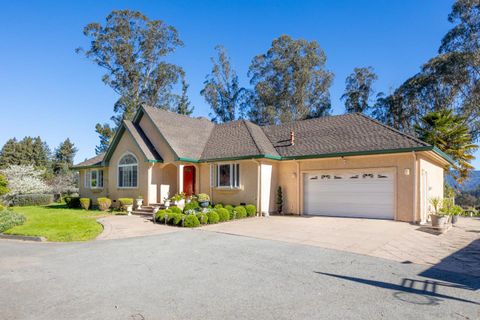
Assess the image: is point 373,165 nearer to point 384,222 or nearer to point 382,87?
point 384,222

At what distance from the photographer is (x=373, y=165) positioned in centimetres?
1497

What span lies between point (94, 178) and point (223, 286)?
1992 cm

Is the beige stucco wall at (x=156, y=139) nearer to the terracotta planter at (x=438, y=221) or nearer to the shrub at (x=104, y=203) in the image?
the shrub at (x=104, y=203)

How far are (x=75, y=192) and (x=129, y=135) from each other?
17.0 metres

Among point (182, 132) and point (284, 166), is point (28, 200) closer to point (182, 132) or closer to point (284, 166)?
point (182, 132)

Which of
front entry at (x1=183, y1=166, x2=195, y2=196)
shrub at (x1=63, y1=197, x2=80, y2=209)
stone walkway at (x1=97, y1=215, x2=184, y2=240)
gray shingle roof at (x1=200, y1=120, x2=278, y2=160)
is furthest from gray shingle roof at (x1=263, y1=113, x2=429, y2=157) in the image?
shrub at (x1=63, y1=197, x2=80, y2=209)

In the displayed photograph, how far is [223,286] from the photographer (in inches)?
226

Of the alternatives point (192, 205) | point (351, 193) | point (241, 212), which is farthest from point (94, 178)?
point (351, 193)

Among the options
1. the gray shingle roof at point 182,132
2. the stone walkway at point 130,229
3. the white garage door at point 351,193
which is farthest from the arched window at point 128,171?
the white garage door at point 351,193

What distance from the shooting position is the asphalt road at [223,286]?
464 cm

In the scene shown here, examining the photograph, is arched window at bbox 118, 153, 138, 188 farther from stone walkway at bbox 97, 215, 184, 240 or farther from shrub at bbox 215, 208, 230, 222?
shrub at bbox 215, 208, 230, 222

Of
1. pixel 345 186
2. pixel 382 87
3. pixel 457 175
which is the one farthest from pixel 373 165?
pixel 382 87

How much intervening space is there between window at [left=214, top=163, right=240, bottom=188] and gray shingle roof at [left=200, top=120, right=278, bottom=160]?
0.59 m

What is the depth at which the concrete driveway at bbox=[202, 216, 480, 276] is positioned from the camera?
317 inches
